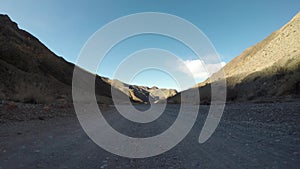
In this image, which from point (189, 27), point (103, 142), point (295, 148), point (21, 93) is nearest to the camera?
point (295, 148)

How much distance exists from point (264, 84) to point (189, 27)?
17668 millimetres

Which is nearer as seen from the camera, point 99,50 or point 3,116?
point 3,116

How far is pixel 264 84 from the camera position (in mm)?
23641

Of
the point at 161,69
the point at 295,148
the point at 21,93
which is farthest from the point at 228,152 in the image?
the point at 21,93

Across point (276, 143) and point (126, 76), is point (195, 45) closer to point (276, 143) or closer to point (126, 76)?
point (276, 143)

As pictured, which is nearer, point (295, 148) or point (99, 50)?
point (295, 148)

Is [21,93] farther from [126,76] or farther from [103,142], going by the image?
Answer: [103,142]

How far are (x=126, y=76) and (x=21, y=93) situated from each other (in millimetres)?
7331

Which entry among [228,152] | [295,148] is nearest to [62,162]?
[228,152]

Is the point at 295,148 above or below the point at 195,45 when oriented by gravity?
below

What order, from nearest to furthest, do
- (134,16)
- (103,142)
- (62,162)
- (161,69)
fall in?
1. (62,162)
2. (103,142)
3. (134,16)
4. (161,69)

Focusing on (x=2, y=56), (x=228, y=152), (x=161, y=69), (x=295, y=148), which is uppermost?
(x=2, y=56)

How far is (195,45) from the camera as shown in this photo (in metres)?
9.49

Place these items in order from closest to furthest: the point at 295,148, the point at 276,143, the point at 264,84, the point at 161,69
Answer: the point at 295,148 → the point at 276,143 → the point at 161,69 → the point at 264,84
